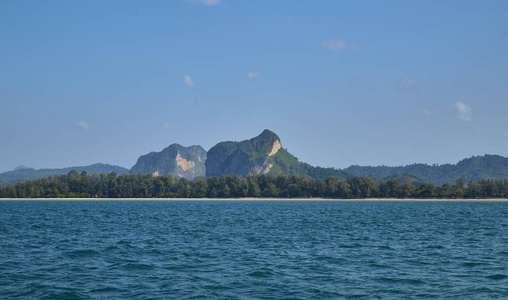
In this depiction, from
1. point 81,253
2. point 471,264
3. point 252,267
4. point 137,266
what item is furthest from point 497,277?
point 81,253

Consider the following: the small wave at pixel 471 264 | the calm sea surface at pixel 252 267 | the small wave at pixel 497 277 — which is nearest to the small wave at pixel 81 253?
the calm sea surface at pixel 252 267

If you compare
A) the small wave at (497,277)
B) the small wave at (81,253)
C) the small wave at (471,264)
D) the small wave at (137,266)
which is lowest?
the small wave at (497,277)

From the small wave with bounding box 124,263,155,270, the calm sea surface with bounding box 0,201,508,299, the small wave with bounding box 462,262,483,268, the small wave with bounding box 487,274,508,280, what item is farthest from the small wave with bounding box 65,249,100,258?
the small wave with bounding box 487,274,508,280

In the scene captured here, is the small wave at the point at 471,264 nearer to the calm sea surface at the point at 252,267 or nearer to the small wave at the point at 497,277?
the calm sea surface at the point at 252,267

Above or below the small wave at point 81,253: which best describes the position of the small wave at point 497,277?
below

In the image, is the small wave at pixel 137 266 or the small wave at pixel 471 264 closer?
the small wave at pixel 137 266

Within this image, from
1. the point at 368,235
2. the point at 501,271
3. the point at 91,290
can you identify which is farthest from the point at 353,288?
the point at 368,235

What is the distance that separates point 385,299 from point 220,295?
8.99 metres

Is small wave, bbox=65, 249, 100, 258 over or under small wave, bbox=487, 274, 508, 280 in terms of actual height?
over

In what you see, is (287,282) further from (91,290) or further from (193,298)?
(91,290)

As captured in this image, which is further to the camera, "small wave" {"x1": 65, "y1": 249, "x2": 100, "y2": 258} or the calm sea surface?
"small wave" {"x1": 65, "y1": 249, "x2": 100, "y2": 258}

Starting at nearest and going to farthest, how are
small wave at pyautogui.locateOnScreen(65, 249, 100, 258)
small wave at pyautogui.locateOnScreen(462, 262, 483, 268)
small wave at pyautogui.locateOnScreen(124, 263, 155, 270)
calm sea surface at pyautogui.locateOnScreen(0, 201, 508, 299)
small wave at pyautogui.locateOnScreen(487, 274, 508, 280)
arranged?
1. calm sea surface at pyautogui.locateOnScreen(0, 201, 508, 299)
2. small wave at pyautogui.locateOnScreen(487, 274, 508, 280)
3. small wave at pyautogui.locateOnScreen(124, 263, 155, 270)
4. small wave at pyautogui.locateOnScreen(462, 262, 483, 268)
5. small wave at pyautogui.locateOnScreen(65, 249, 100, 258)

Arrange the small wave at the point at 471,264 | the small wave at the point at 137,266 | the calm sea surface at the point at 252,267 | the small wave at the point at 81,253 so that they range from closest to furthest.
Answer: the calm sea surface at the point at 252,267
the small wave at the point at 137,266
the small wave at the point at 471,264
the small wave at the point at 81,253

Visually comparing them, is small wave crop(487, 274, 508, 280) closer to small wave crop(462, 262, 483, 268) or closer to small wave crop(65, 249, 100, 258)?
small wave crop(462, 262, 483, 268)
